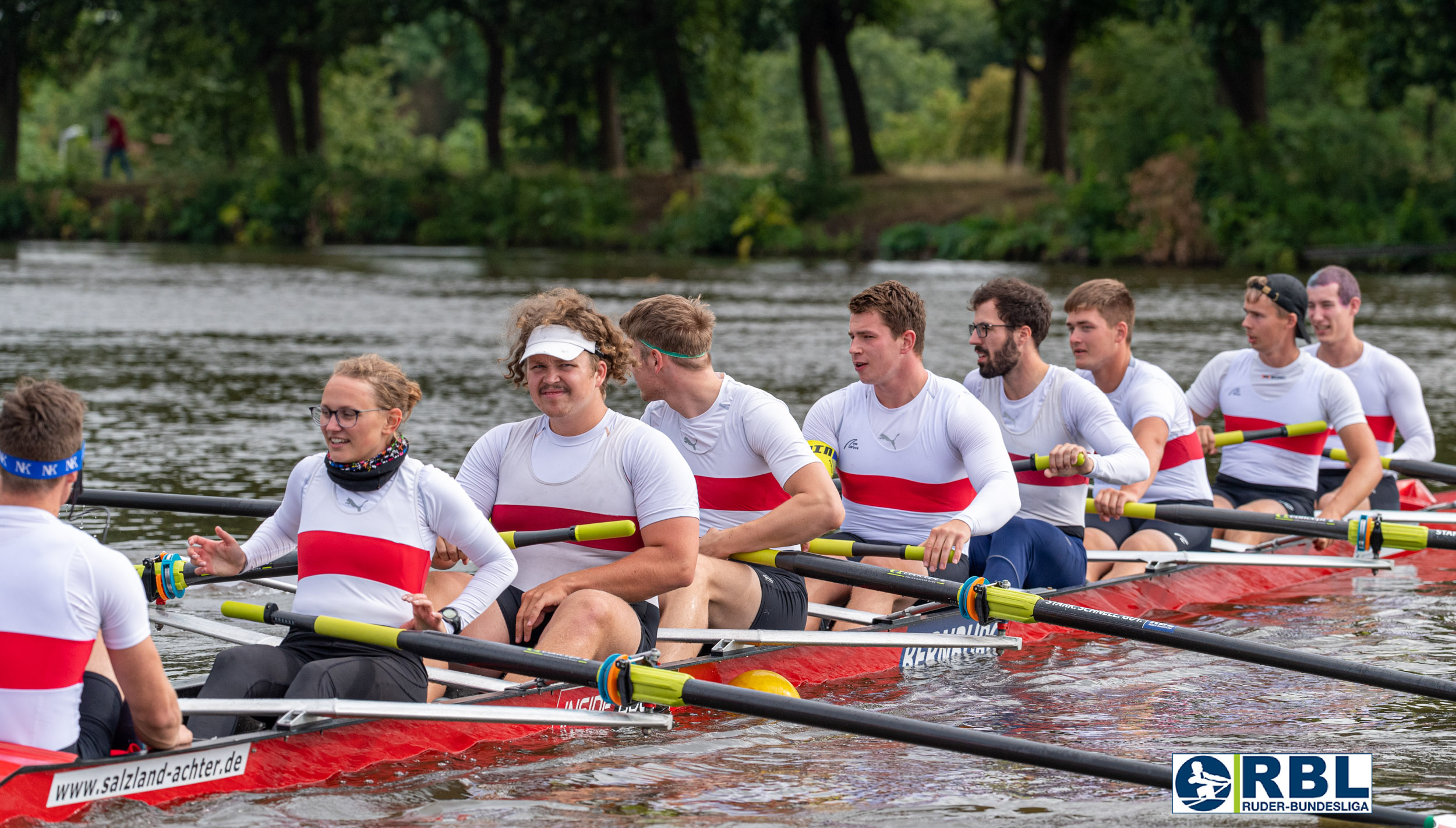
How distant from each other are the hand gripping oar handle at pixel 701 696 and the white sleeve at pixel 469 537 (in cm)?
26

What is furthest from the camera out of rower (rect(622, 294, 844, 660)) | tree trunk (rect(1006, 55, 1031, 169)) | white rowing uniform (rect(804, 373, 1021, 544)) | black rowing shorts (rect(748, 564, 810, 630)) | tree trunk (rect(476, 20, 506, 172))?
tree trunk (rect(476, 20, 506, 172))

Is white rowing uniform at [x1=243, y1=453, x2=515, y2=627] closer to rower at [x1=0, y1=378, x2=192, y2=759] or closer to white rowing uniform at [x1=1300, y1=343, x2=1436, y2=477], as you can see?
rower at [x1=0, y1=378, x2=192, y2=759]

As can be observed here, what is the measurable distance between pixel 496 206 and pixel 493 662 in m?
40.3

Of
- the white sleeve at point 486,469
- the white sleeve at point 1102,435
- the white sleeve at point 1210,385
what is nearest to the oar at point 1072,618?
the white sleeve at point 486,469

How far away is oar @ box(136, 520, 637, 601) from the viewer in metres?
5.55

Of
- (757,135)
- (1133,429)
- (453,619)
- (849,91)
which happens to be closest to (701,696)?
(453,619)

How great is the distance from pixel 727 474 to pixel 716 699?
189 cm

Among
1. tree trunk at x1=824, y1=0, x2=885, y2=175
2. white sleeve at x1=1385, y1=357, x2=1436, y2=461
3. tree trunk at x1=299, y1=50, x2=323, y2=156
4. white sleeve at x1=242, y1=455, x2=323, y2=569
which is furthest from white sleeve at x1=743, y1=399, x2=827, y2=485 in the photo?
tree trunk at x1=299, y1=50, x2=323, y2=156

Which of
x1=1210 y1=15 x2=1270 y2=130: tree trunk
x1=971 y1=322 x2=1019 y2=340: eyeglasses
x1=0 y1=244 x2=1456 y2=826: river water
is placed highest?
x1=1210 y1=15 x2=1270 y2=130: tree trunk

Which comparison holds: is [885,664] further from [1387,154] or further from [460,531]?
[1387,154]

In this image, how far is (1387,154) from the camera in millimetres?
32875

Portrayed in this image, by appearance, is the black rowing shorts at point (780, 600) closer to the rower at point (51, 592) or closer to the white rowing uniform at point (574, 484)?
the white rowing uniform at point (574, 484)

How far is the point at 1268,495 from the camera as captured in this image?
360 inches

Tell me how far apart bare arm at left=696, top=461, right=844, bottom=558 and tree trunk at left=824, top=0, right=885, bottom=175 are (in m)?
35.1
